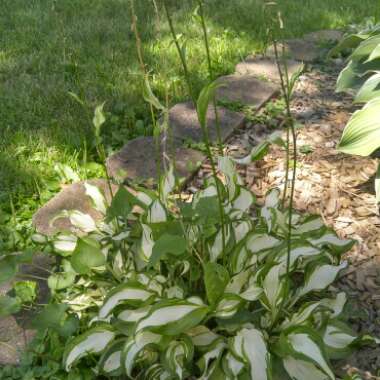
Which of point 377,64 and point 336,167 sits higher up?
point 377,64

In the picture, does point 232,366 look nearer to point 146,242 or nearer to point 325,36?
point 146,242

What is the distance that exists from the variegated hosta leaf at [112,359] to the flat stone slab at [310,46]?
2.52 metres

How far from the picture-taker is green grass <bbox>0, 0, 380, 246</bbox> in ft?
7.84

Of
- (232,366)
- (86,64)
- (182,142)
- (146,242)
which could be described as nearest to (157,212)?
(146,242)

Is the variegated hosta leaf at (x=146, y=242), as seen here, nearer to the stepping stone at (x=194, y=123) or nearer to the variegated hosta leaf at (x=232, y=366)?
the variegated hosta leaf at (x=232, y=366)

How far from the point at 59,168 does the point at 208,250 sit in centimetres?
94

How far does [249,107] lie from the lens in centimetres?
284

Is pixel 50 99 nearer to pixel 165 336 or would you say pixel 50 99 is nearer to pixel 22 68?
pixel 22 68

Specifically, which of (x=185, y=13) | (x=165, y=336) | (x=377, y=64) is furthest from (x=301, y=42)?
(x=165, y=336)

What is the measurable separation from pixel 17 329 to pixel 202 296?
23.6 inches

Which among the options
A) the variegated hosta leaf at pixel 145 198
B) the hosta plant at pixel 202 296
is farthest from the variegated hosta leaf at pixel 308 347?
the variegated hosta leaf at pixel 145 198

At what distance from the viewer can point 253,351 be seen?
139 centimetres

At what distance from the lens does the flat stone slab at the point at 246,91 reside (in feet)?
9.43

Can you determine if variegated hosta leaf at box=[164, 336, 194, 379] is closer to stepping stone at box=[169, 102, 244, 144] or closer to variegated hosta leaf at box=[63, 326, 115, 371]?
→ variegated hosta leaf at box=[63, 326, 115, 371]
